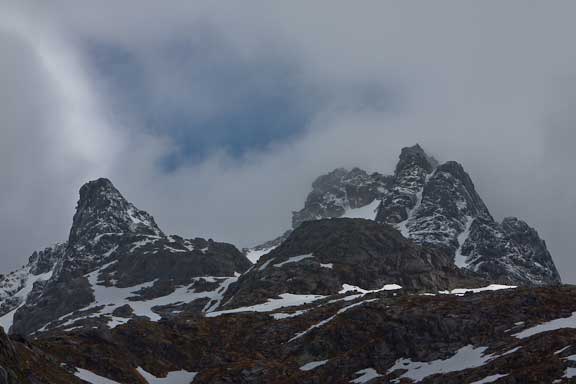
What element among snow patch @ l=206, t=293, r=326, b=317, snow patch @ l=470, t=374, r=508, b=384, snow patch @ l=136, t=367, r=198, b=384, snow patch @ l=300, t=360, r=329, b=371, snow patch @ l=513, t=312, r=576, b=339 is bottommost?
snow patch @ l=470, t=374, r=508, b=384

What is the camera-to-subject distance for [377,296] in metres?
136

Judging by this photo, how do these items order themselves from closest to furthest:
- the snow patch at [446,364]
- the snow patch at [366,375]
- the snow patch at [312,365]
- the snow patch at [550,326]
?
the snow patch at [446,364] < the snow patch at [550,326] < the snow patch at [366,375] < the snow patch at [312,365]

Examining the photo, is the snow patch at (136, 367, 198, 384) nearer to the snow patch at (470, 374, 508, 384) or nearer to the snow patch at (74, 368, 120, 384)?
the snow patch at (74, 368, 120, 384)

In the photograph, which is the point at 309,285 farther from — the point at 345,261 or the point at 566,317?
the point at 566,317

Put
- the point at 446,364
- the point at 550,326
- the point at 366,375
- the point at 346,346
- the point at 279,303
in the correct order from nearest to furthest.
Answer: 1. the point at 446,364
2. the point at 550,326
3. the point at 366,375
4. the point at 346,346
5. the point at 279,303

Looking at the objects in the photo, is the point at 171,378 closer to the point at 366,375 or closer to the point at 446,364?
the point at 366,375

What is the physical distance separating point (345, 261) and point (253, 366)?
9566 cm

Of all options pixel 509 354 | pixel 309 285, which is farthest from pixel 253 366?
pixel 309 285

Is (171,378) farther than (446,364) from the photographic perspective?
Yes

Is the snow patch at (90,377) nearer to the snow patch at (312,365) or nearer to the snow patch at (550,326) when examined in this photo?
the snow patch at (312,365)

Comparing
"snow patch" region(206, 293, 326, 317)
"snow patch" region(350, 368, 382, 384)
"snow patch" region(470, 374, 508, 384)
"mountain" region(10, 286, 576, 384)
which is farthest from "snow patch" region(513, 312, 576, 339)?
"snow patch" region(206, 293, 326, 317)

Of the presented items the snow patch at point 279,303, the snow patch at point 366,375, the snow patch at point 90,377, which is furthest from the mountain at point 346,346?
the snow patch at point 279,303

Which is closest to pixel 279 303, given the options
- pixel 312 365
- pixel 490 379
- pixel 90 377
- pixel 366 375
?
pixel 312 365

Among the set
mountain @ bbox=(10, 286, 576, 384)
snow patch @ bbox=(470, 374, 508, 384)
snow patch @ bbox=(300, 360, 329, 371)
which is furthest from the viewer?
snow patch @ bbox=(300, 360, 329, 371)
